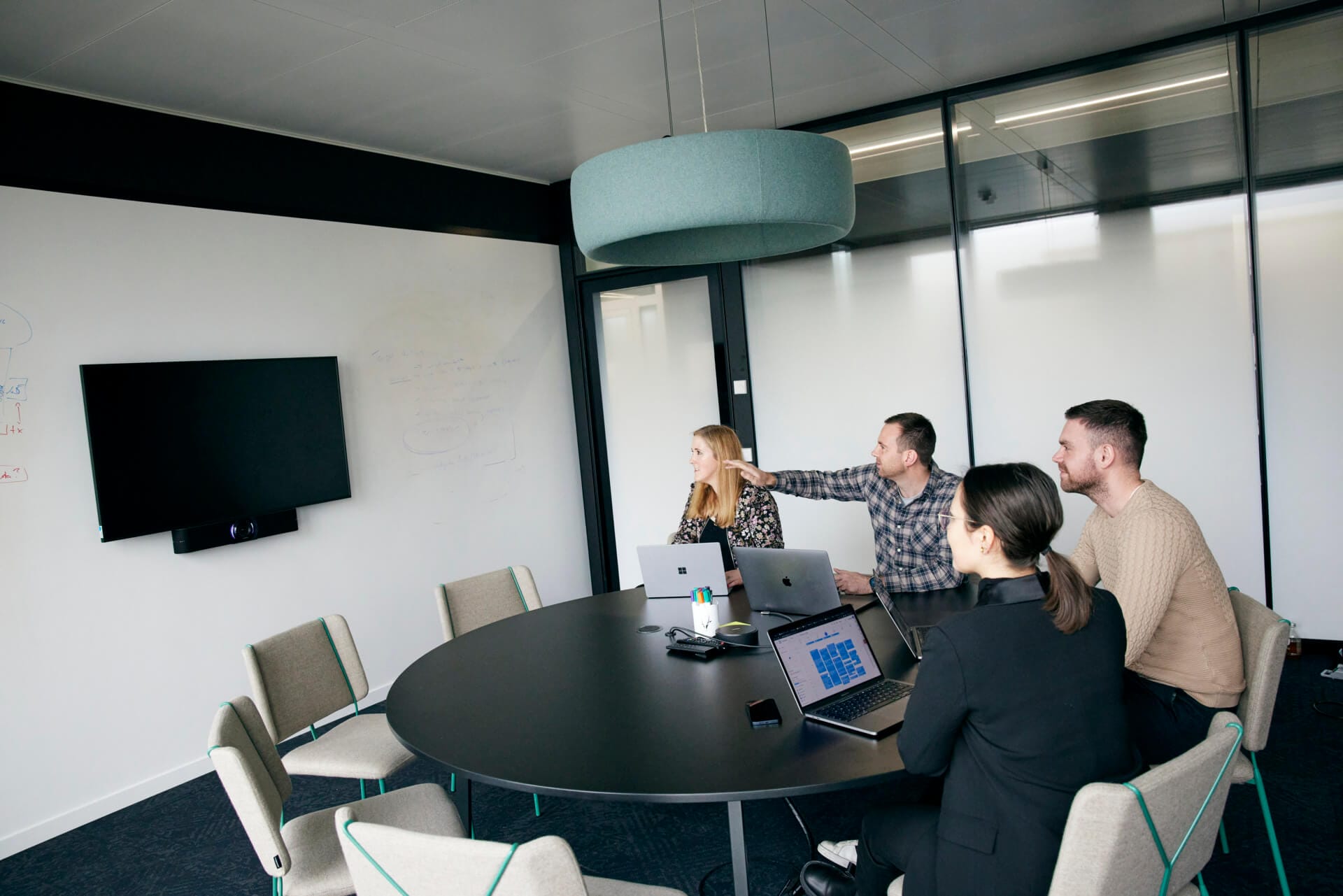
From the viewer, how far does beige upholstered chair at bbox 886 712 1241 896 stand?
1.54 m

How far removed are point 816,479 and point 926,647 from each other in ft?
7.74

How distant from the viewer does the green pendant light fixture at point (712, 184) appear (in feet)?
7.43

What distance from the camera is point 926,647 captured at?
5.88ft

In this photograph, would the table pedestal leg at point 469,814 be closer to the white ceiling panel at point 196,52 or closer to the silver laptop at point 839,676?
the silver laptop at point 839,676

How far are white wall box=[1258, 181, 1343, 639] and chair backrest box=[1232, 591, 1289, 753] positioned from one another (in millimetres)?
2271

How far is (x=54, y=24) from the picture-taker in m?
3.13

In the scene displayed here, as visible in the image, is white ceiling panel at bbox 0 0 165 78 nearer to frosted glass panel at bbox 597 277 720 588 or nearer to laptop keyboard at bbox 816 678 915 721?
laptop keyboard at bbox 816 678 915 721

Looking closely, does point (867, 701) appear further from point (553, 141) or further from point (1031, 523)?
point (553, 141)

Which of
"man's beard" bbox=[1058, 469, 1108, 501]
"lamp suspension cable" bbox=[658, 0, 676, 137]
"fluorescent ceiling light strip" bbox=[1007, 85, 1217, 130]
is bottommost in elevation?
"man's beard" bbox=[1058, 469, 1108, 501]

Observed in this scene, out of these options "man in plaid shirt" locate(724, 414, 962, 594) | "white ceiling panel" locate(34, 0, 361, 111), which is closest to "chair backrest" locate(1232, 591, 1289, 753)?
"man in plaid shirt" locate(724, 414, 962, 594)

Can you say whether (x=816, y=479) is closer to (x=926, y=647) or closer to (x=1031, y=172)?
(x=1031, y=172)

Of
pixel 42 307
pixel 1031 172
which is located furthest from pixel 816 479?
pixel 42 307

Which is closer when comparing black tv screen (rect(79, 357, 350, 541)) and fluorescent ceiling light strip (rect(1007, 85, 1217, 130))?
black tv screen (rect(79, 357, 350, 541))

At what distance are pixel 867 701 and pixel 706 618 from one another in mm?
779
